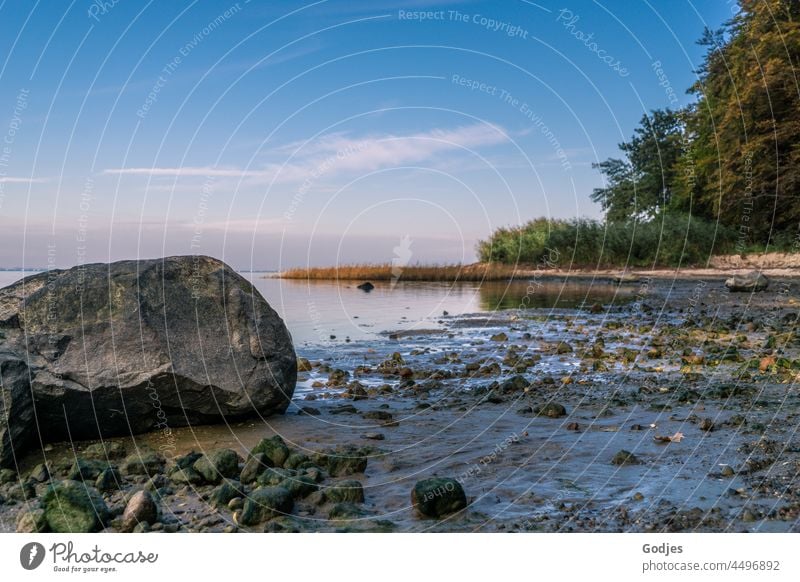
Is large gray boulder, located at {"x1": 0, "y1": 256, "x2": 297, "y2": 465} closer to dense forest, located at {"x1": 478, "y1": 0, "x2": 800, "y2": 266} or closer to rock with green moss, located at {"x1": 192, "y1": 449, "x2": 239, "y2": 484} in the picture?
rock with green moss, located at {"x1": 192, "y1": 449, "x2": 239, "y2": 484}

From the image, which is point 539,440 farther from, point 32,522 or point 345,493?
point 32,522

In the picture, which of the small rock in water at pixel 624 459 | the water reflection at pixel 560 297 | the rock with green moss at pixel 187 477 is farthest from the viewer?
the water reflection at pixel 560 297

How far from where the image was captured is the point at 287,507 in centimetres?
621

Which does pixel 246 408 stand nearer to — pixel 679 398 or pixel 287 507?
pixel 287 507

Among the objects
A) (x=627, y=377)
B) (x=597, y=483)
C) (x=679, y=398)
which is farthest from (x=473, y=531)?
(x=627, y=377)

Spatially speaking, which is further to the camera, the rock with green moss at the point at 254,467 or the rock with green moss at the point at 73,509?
the rock with green moss at the point at 254,467

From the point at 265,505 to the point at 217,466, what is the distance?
4.28 ft

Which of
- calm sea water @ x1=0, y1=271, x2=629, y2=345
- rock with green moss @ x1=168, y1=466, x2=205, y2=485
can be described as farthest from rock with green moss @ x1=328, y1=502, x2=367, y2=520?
calm sea water @ x1=0, y1=271, x2=629, y2=345

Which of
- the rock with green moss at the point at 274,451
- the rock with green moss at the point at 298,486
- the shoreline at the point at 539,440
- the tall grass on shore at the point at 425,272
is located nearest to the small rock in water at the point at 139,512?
the shoreline at the point at 539,440

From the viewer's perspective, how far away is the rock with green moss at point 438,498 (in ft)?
19.6

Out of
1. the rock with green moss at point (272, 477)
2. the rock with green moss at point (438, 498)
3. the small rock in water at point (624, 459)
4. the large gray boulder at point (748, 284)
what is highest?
the large gray boulder at point (748, 284)

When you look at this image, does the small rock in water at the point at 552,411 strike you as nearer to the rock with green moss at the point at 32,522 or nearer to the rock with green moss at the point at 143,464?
the rock with green moss at the point at 143,464

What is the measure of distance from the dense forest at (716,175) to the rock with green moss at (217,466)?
96.7 ft

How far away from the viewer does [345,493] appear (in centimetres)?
646
